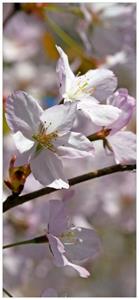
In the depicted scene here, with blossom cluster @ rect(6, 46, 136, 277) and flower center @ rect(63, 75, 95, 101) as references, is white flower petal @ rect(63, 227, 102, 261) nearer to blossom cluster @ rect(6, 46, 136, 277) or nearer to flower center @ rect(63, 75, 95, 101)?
blossom cluster @ rect(6, 46, 136, 277)

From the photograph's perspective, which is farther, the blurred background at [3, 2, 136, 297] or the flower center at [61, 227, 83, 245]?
the blurred background at [3, 2, 136, 297]

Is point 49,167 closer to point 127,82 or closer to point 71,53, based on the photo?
point 71,53

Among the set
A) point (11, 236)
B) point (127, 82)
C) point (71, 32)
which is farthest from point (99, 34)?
point (127, 82)

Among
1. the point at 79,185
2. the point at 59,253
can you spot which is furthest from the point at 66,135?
the point at 79,185

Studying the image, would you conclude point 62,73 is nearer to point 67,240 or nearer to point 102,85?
point 102,85

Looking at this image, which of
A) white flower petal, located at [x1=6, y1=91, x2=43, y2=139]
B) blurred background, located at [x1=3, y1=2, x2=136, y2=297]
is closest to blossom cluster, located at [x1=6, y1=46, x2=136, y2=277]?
white flower petal, located at [x1=6, y1=91, x2=43, y2=139]

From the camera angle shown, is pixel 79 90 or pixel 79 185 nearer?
pixel 79 90

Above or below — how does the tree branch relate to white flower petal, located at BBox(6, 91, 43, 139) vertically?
below
